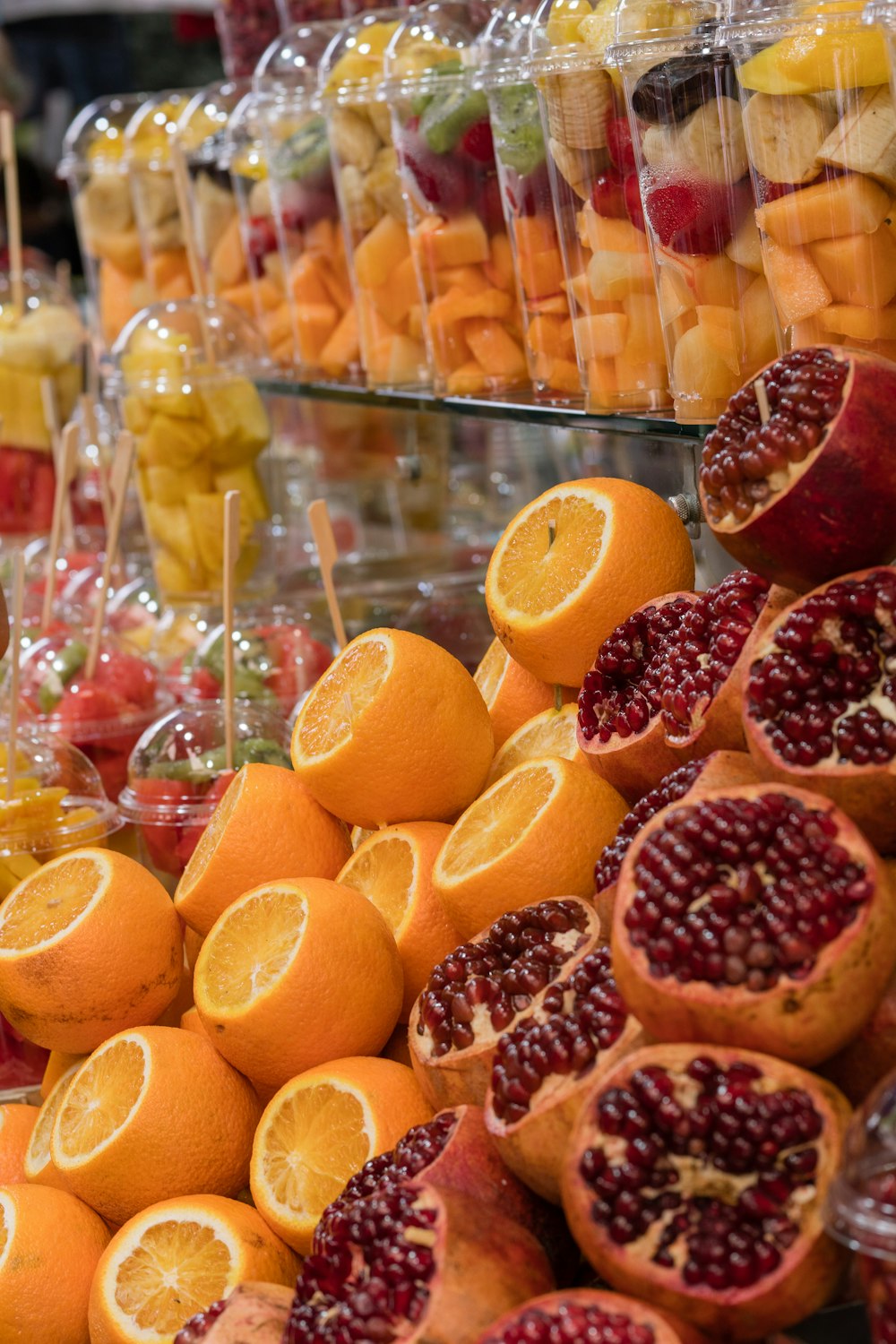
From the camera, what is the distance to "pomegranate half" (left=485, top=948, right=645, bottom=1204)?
860 millimetres

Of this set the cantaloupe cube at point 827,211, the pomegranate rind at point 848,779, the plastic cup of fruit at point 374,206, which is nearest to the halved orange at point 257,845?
the pomegranate rind at point 848,779

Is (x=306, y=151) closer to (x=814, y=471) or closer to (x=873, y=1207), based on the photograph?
(x=814, y=471)

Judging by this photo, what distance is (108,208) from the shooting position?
2727 mm

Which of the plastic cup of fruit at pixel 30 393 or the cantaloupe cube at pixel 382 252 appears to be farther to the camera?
the plastic cup of fruit at pixel 30 393

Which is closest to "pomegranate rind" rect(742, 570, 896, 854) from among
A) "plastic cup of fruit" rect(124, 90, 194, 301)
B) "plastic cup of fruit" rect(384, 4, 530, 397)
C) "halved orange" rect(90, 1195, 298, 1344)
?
"halved orange" rect(90, 1195, 298, 1344)

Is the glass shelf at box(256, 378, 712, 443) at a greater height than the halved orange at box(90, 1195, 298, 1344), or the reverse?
the glass shelf at box(256, 378, 712, 443)

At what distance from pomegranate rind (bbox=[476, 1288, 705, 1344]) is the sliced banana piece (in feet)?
2.64

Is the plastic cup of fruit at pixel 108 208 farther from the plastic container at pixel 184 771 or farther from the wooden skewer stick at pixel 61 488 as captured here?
the plastic container at pixel 184 771

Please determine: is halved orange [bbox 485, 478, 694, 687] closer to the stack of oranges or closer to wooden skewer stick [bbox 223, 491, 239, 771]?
the stack of oranges

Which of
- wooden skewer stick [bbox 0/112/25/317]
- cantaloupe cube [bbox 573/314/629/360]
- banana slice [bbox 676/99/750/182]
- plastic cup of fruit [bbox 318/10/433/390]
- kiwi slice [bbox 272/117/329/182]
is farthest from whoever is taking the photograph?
wooden skewer stick [bbox 0/112/25/317]

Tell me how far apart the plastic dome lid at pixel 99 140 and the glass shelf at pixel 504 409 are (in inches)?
26.2

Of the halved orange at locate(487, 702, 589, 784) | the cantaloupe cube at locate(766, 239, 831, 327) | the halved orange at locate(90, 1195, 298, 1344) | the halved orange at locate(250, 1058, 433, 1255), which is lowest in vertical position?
the halved orange at locate(90, 1195, 298, 1344)

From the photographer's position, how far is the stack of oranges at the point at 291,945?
3.60 ft

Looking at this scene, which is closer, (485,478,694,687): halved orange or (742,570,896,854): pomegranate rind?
(742,570,896,854): pomegranate rind
